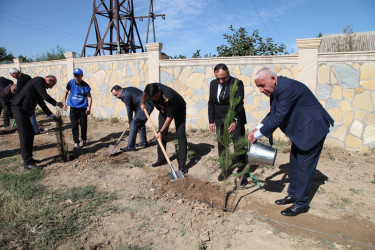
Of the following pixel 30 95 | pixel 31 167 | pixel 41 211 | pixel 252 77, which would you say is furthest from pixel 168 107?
pixel 252 77

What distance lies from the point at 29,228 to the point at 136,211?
44.4 inches

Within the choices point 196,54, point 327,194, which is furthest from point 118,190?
point 196,54

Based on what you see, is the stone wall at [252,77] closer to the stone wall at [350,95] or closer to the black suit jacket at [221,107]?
the stone wall at [350,95]

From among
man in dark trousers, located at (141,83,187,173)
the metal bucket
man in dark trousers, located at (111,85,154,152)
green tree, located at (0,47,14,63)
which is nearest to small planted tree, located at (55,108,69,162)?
man in dark trousers, located at (111,85,154,152)

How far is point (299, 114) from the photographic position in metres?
2.82

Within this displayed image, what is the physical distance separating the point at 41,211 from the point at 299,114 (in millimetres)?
3169

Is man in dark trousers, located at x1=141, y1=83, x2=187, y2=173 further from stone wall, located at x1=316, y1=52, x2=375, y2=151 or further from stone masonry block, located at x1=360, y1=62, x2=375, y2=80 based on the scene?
stone masonry block, located at x1=360, y1=62, x2=375, y2=80

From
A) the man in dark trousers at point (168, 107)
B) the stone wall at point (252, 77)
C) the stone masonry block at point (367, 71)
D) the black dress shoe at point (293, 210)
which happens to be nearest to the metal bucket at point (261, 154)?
the black dress shoe at point (293, 210)

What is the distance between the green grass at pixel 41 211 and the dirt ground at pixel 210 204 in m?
0.16

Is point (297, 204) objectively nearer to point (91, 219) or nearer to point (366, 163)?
point (91, 219)

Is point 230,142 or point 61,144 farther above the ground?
point 230,142

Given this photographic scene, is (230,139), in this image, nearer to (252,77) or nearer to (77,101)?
(252,77)

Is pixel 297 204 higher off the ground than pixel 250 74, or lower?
lower

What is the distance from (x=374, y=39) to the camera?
1761cm
